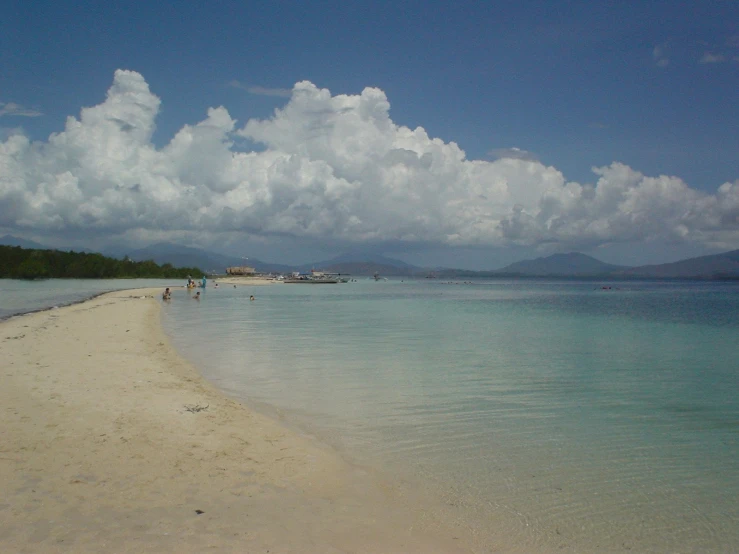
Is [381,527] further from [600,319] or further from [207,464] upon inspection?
[600,319]

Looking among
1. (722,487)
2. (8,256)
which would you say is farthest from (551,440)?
(8,256)

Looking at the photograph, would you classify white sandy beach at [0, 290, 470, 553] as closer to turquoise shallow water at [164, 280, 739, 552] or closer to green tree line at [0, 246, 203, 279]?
turquoise shallow water at [164, 280, 739, 552]

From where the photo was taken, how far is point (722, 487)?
722 cm

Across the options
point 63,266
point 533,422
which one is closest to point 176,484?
point 533,422

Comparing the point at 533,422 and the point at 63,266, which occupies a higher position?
the point at 63,266

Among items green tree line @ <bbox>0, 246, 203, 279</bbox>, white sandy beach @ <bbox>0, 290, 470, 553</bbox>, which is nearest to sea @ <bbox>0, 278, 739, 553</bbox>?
white sandy beach @ <bbox>0, 290, 470, 553</bbox>

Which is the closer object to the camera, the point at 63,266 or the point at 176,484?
the point at 176,484

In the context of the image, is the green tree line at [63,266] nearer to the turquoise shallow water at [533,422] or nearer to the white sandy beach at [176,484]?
the turquoise shallow water at [533,422]

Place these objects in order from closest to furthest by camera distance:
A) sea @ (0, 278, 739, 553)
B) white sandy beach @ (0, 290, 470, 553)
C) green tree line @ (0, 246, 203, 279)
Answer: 1. white sandy beach @ (0, 290, 470, 553)
2. sea @ (0, 278, 739, 553)
3. green tree line @ (0, 246, 203, 279)

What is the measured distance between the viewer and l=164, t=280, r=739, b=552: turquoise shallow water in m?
6.07

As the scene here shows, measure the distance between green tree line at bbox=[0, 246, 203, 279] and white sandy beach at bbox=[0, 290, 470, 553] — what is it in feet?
467

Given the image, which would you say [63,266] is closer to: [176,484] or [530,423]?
[530,423]

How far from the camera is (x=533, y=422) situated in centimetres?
1022

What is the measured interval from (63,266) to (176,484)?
15846cm
